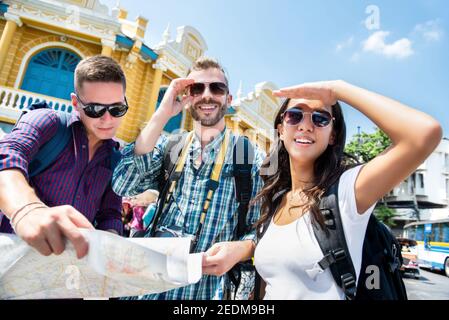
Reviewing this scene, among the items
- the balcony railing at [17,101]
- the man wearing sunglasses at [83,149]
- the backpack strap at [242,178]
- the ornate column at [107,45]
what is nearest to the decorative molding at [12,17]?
the balcony railing at [17,101]

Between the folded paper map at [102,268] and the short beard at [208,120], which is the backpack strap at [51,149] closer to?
the folded paper map at [102,268]

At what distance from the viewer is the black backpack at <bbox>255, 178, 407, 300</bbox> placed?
3.30 ft

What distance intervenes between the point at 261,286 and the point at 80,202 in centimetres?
109

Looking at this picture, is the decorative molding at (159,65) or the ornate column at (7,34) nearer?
the ornate column at (7,34)

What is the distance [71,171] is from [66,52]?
9470 millimetres

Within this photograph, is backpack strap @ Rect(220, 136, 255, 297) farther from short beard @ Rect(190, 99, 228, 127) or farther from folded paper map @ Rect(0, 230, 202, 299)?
folded paper map @ Rect(0, 230, 202, 299)

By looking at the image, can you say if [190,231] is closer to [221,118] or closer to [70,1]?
[221,118]

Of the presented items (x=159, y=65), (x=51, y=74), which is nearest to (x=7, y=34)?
(x=51, y=74)

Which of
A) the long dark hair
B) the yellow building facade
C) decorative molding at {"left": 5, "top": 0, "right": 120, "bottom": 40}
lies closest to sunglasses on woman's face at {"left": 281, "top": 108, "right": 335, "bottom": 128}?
the long dark hair

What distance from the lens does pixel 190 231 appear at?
1.41m

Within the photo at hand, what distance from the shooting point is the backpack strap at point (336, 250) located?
0.99 meters

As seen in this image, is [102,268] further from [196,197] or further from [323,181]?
[323,181]

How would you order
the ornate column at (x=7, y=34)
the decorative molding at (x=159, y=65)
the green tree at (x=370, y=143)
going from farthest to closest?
the green tree at (x=370, y=143)
the decorative molding at (x=159, y=65)
the ornate column at (x=7, y=34)
